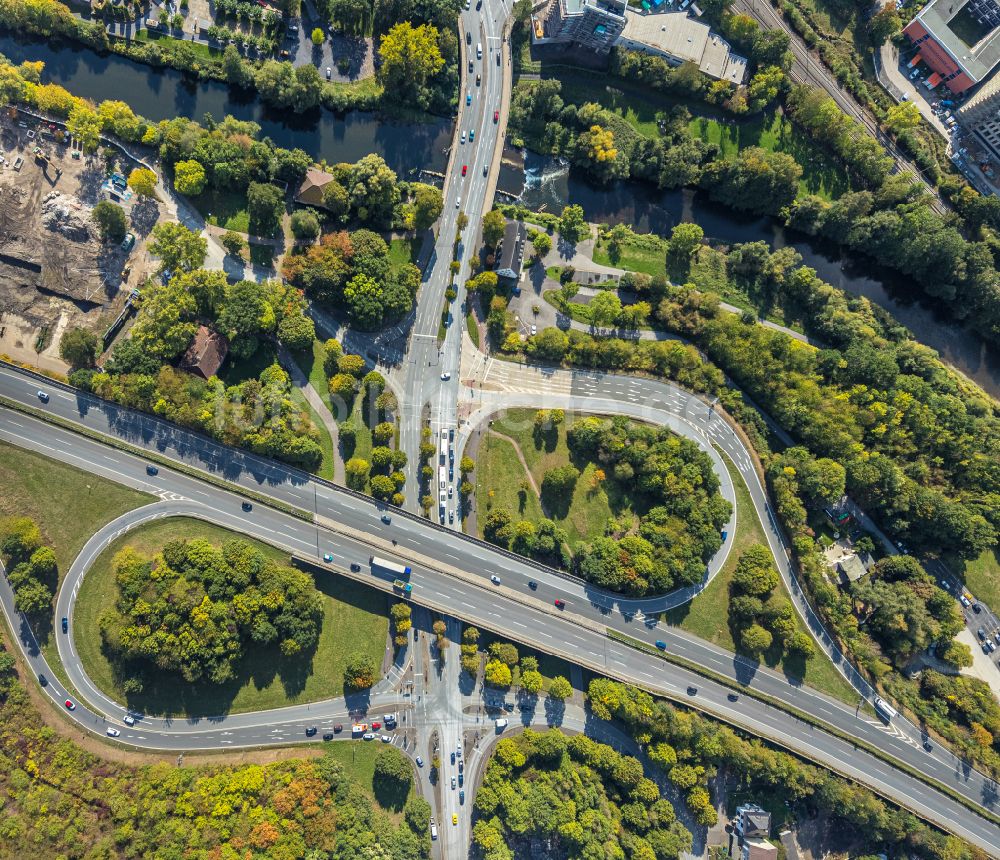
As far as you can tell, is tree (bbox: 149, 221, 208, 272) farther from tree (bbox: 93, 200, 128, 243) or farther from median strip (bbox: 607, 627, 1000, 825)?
median strip (bbox: 607, 627, 1000, 825)

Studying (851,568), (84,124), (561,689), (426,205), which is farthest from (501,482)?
(84,124)

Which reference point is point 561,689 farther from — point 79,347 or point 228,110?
point 228,110

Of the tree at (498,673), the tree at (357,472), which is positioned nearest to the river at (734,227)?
the tree at (357,472)

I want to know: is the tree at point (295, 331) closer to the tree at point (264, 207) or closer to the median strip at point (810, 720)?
the tree at point (264, 207)

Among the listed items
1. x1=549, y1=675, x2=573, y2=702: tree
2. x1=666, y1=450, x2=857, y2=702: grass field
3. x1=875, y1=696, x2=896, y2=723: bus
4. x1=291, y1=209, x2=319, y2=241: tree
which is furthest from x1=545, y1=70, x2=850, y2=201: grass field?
x1=549, y1=675, x2=573, y2=702: tree

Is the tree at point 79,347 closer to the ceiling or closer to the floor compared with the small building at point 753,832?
closer to the ceiling
